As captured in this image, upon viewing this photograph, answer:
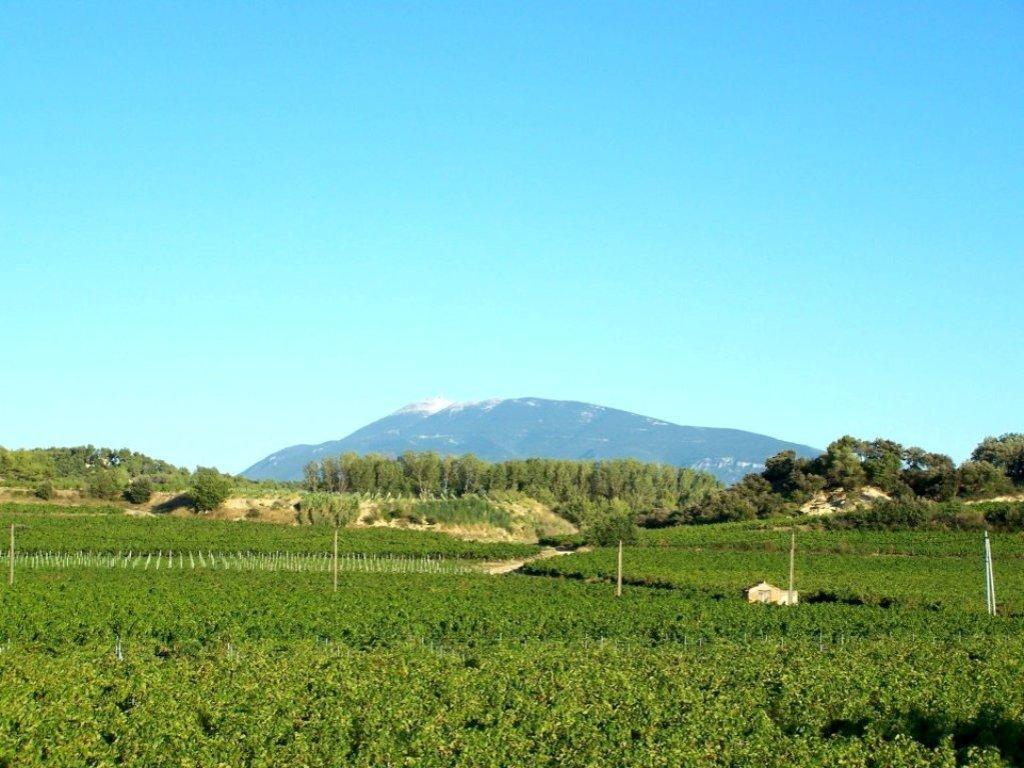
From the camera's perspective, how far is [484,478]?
Answer: 519ft

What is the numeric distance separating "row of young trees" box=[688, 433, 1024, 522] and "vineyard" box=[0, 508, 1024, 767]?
4381cm

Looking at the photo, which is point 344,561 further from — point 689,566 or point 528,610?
point 528,610

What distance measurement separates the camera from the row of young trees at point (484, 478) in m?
153

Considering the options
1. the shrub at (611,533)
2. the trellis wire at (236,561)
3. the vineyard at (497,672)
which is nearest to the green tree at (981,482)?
the shrub at (611,533)

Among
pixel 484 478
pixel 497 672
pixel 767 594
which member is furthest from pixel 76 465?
pixel 497 672

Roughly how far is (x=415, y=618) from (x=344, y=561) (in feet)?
106

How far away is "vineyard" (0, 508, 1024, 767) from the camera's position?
54.2 feet

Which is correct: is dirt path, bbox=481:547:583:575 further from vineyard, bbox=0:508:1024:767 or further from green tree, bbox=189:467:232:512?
green tree, bbox=189:467:232:512

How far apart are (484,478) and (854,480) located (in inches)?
2662

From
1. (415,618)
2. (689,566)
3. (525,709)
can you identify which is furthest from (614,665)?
(689,566)

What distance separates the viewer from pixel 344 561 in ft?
218

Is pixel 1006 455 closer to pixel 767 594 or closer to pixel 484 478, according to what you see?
pixel 484 478

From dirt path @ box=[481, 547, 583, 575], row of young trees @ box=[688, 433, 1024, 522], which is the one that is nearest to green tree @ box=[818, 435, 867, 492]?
row of young trees @ box=[688, 433, 1024, 522]

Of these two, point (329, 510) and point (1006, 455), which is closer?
point (329, 510)
